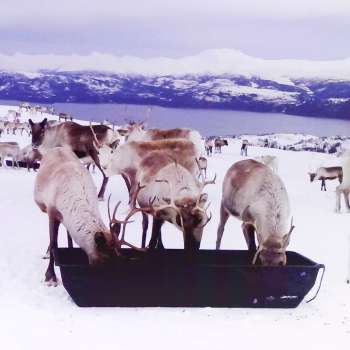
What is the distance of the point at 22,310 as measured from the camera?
2590mm

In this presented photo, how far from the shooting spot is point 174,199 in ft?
9.83

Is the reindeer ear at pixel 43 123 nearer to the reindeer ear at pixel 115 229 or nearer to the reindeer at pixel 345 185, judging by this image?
the reindeer at pixel 345 185

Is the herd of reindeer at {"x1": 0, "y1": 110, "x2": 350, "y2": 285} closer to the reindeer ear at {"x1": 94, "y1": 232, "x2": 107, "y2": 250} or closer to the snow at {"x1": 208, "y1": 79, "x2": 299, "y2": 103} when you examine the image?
the reindeer ear at {"x1": 94, "y1": 232, "x2": 107, "y2": 250}

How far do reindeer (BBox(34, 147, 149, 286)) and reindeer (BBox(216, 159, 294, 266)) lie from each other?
0.56 meters

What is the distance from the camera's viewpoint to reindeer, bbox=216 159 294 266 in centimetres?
278

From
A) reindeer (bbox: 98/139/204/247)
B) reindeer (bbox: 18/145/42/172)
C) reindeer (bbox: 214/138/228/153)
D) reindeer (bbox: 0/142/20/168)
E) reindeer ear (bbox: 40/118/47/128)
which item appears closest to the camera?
reindeer (bbox: 98/139/204/247)

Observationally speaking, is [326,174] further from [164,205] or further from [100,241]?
[100,241]

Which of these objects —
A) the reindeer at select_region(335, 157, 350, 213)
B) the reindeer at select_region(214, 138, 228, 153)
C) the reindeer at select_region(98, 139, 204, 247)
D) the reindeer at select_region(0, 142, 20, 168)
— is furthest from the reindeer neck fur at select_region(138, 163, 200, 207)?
the reindeer at select_region(214, 138, 228, 153)

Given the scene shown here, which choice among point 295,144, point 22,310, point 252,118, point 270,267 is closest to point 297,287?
point 270,267

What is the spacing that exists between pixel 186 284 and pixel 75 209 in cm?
58

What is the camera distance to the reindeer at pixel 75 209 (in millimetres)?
2691

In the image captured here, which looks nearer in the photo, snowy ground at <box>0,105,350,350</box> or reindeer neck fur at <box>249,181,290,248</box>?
snowy ground at <box>0,105,350,350</box>

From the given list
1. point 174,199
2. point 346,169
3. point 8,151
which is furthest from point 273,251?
point 8,151

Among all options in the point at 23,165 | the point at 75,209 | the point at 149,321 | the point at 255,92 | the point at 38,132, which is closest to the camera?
the point at 149,321
